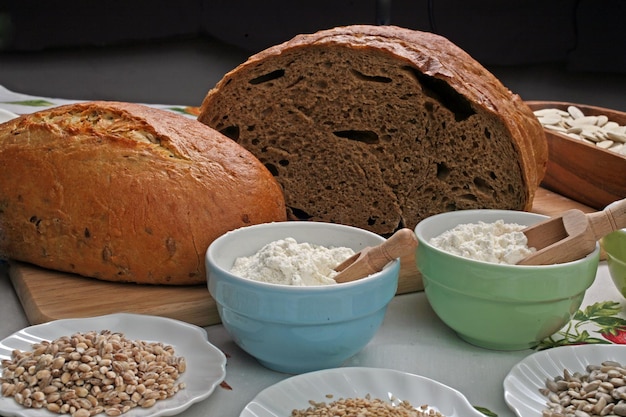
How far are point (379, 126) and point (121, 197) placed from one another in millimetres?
775

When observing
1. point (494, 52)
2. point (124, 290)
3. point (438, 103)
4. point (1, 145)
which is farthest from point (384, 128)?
point (494, 52)

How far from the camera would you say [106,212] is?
187 cm

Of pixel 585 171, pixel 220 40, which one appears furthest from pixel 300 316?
pixel 220 40

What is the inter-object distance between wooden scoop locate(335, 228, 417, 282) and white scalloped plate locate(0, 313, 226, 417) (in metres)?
0.30

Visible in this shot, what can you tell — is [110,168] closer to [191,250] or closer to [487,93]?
[191,250]

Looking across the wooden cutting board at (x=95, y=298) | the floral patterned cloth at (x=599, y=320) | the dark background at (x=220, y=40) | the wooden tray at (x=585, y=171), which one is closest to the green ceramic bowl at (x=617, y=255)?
the floral patterned cloth at (x=599, y=320)

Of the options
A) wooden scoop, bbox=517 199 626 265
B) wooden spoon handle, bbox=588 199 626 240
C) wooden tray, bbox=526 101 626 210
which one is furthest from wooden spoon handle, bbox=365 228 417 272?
wooden tray, bbox=526 101 626 210

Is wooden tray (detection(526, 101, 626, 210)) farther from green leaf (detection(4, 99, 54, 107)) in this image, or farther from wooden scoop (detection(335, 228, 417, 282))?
green leaf (detection(4, 99, 54, 107))

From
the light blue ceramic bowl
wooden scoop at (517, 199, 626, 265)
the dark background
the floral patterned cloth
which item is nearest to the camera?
the light blue ceramic bowl

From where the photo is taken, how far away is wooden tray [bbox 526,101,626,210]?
2.47 m

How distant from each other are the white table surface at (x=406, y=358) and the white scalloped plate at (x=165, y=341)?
6 cm

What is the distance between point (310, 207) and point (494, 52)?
12.0ft

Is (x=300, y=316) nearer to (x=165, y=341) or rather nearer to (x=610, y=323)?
(x=165, y=341)

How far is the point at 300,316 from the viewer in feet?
5.11
